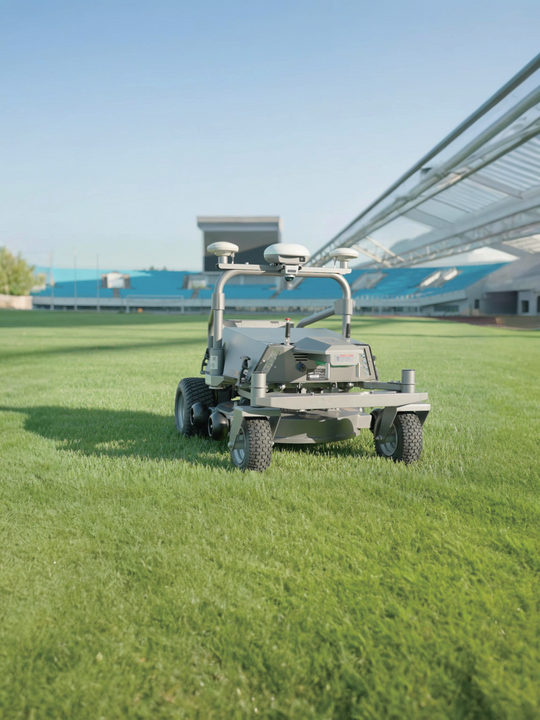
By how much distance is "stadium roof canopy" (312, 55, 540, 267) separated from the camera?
44.1 ft

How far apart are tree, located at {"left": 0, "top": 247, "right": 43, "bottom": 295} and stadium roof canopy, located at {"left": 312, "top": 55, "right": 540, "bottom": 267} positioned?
49207mm

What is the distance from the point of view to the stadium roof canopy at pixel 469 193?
13.4m

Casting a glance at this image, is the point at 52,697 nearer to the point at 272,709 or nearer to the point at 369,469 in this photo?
the point at 272,709

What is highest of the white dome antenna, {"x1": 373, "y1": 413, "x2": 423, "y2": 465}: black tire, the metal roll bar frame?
the white dome antenna

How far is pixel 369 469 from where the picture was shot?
3.95 meters

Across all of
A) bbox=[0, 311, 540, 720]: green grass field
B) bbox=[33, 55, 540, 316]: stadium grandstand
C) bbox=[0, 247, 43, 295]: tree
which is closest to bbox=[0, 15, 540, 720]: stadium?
bbox=[0, 311, 540, 720]: green grass field

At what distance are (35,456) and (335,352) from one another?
2.34 m

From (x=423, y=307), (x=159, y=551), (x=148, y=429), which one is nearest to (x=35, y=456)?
(x=148, y=429)

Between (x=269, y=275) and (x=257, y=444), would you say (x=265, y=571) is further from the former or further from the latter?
(x=269, y=275)

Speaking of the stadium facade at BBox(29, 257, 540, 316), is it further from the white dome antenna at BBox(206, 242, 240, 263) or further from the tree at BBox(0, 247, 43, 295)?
the white dome antenna at BBox(206, 242, 240, 263)

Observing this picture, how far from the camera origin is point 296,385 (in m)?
4.09

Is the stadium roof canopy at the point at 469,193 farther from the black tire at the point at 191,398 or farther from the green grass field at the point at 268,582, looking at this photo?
the green grass field at the point at 268,582

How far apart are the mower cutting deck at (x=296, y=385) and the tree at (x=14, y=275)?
75.6m

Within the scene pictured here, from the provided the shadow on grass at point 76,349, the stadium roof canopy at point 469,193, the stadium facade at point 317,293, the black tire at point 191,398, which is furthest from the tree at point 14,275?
the black tire at point 191,398
